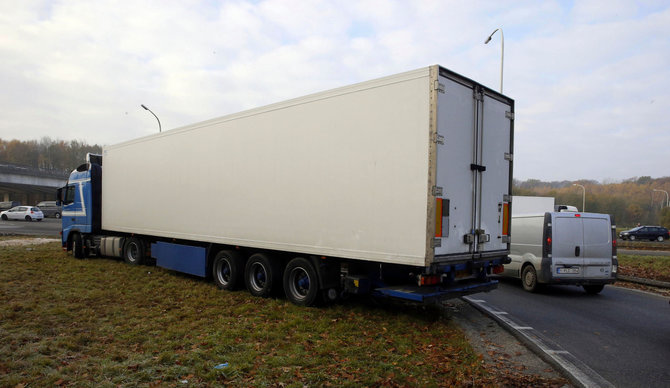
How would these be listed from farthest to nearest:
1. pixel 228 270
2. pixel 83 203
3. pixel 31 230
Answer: pixel 31 230
pixel 83 203
pixel 228 270

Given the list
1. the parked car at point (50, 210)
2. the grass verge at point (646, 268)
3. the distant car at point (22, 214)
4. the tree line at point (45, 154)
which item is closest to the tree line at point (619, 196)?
the grass verge at point (646, 268)

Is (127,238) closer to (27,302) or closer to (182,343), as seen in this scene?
(27,302)

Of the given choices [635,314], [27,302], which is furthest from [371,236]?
[27,302]

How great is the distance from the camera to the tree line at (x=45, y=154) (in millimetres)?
91500

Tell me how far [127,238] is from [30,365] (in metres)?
9.04

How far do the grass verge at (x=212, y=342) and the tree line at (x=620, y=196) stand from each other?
5482cm

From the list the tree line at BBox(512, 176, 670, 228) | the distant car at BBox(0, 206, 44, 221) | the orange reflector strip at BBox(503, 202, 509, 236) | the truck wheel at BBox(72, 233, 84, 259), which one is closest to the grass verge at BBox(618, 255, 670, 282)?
the orange reflector strip at BBox(503, 202, 509, 236)

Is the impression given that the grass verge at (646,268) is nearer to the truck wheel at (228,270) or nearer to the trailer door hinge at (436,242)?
the trailer door hinge at (436,242)

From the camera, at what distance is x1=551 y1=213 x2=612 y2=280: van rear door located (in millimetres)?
9383

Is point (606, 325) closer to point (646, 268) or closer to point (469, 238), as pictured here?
point (469, 238)

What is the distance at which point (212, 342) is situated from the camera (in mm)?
5391

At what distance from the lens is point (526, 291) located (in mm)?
10203

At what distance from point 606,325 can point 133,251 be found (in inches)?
470

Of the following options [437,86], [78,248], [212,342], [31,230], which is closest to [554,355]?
[437,86]
